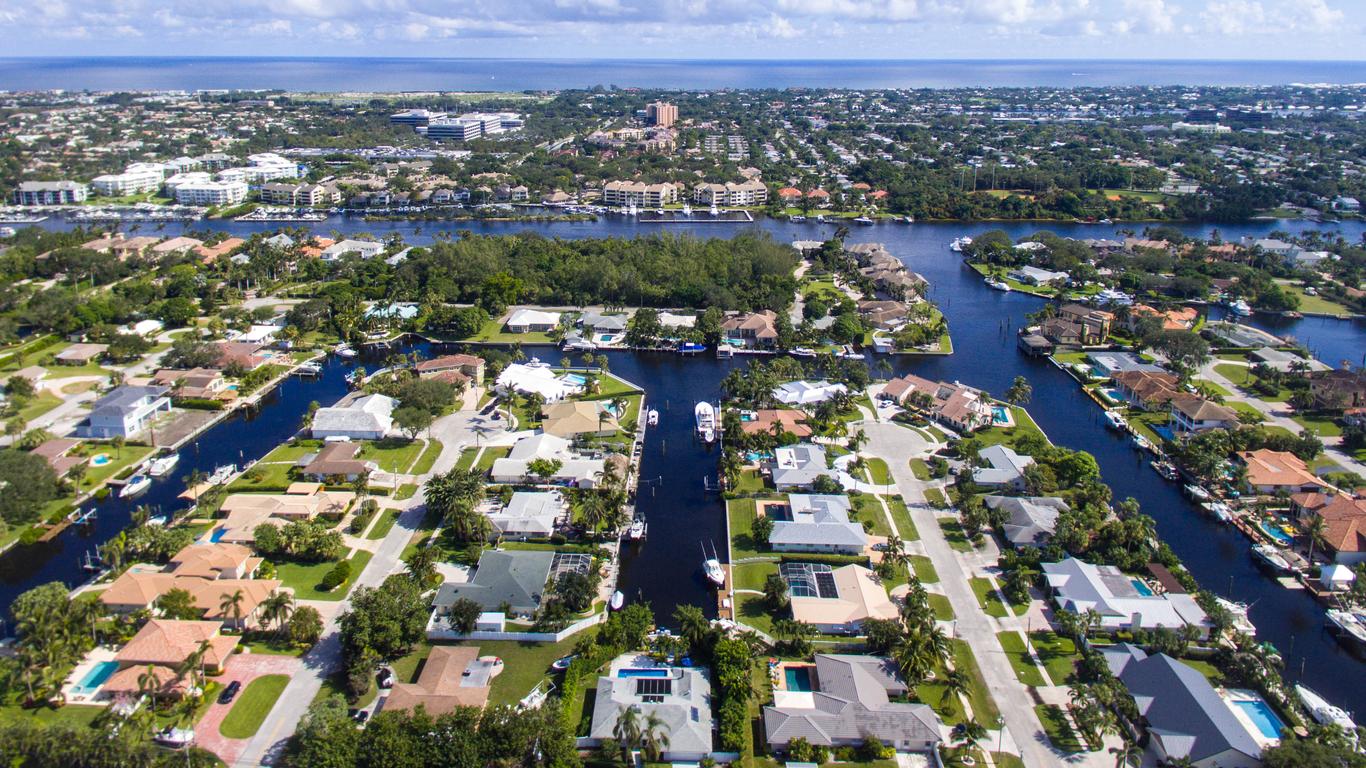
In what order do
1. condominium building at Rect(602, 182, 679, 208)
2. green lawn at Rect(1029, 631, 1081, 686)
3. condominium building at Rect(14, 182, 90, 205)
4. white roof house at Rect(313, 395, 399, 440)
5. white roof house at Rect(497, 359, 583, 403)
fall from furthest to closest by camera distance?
1. condominium building at Rect(602, 182, 679, 208)
2. condominium building at Rect(14, 182, 90, 205)
3. white roof house at Rect(497, 359, 583, 403)
4. white roof house at Rect(313, 395, 399, 440)
5. green lawn at Rect(1029, 631, 1081, 686)

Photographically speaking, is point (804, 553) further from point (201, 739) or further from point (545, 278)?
point (545, 278)

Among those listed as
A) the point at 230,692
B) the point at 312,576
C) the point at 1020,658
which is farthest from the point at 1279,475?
the point at 230,692

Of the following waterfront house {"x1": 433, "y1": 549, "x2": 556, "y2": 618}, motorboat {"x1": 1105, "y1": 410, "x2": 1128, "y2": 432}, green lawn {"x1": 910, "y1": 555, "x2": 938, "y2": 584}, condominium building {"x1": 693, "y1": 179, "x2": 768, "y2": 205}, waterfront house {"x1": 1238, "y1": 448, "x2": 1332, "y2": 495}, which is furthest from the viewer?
condominium building {"x1": 693, "y1": 179, "x2": 768, "y2": 205}

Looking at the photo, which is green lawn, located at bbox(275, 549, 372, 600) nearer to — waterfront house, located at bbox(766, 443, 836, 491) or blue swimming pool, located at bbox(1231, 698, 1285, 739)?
waterfront house, located at bbox(766, 443, 836, 491)

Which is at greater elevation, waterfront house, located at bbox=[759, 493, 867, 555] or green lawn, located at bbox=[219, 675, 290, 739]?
waterfront house, located at bbox=[759, 493, 867, 555]

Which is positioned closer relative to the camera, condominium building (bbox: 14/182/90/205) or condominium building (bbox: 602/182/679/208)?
condominium building (bbox: 14/182/90/205)


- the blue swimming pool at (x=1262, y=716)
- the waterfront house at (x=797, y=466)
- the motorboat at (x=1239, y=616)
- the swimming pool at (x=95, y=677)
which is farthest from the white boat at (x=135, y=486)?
the motorboat at (x=1239, y=616)

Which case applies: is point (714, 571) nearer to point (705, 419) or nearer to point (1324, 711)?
point (705, 419)

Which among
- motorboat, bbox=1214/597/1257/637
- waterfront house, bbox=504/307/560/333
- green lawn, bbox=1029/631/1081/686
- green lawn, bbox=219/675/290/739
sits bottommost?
green lawn, bbox=219/675/290/739

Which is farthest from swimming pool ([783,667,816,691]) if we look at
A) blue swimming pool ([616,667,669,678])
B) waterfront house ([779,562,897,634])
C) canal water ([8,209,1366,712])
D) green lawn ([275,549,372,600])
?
green lawn ([275,549,372,600])
